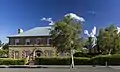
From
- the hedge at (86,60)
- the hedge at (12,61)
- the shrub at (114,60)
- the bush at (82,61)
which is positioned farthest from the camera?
the hedge at (12,61)

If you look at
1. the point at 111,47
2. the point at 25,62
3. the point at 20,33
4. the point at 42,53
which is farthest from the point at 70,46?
the point at 20,33

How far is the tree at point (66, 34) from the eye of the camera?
188 ft

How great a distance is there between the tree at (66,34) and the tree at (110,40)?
12175 millimetres

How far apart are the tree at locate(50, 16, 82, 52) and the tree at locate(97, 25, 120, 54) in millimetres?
12175

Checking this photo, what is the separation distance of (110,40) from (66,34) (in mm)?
16702

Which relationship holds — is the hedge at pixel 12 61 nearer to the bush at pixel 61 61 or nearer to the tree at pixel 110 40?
the bush at pixel 61 61

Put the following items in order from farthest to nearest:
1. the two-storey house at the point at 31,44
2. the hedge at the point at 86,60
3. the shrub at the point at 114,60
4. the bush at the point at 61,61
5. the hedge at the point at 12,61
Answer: the two-storey house at the point at 31,44 → the hedge at the point at 12,61 → the bush at the point at 61,61 → the hedge at the point at 86,60 → the shrub at the point at 114,60

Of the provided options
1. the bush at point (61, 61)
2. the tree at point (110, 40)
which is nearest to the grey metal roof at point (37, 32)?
the tree at point (110, 40)

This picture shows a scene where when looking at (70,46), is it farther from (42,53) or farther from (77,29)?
(42,53)

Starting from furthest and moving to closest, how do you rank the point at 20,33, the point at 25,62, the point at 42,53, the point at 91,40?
the point at 91,40 → the point at 20,33 → the point at 42,53 → the point at 25,62

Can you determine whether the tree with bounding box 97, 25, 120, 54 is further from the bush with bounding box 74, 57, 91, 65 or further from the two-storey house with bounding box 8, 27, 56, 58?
the two-storey house with bounding box 8, 27, 56, 58

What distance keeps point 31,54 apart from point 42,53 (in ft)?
11.2

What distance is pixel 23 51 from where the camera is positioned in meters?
82.6

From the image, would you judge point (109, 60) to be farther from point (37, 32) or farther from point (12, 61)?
point (37, 32)
